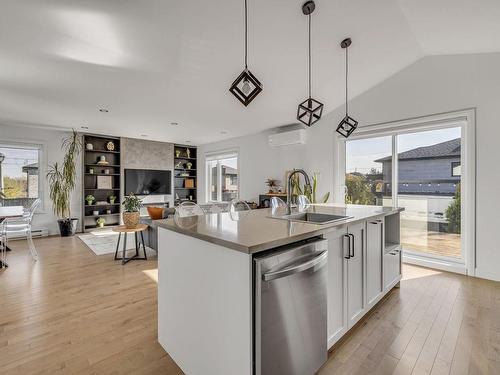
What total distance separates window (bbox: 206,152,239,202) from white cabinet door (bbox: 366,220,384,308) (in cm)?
490

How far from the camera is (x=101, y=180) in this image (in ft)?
21.4

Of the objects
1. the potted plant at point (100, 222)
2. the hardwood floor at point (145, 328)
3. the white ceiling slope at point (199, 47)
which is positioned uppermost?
the white ceiling slope at point (199, 47)

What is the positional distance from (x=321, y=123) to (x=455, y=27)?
2.32 m

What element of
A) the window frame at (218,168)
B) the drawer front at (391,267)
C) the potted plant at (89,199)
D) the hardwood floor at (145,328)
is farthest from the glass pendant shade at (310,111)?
the potted plant at (89,199)

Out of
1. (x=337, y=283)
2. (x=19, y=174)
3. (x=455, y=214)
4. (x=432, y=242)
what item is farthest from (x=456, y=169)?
A: (x=19, y=174)

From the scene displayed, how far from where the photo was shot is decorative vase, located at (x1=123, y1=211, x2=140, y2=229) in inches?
144

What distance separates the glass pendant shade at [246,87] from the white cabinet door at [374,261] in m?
1.38

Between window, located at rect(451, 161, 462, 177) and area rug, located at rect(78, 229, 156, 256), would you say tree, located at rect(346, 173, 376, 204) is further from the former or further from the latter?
area rug, located at rect(78, 229, 156, 256)

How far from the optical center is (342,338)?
1.90m

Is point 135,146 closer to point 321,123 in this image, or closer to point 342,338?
point 321,123

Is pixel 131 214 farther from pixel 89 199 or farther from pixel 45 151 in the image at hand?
pixel 45 151

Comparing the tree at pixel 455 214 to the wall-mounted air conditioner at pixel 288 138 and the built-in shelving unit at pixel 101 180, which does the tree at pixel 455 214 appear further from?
the built-in shelving unit at pixel 101 180

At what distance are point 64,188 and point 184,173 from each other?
11.0 ft

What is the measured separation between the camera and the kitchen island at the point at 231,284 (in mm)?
1168
